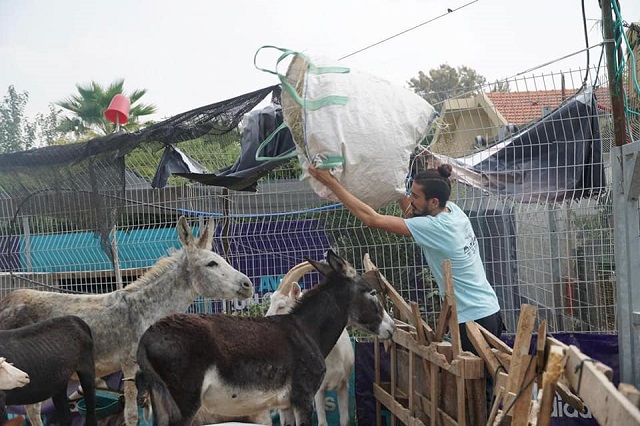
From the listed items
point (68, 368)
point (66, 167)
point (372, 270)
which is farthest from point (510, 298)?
point (66, 167)

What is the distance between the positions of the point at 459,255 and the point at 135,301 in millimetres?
3270

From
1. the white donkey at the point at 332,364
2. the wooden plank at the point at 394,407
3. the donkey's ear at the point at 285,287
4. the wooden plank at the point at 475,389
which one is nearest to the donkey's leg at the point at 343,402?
the white donkey at the point at 332,364

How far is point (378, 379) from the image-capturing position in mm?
6758

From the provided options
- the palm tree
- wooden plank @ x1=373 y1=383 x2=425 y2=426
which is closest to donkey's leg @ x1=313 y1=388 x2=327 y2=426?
wooden plank @ x1=373 y1=383 x2=425 y2=426

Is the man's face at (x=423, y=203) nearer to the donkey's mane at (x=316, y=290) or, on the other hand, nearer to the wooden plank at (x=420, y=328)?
the wooden plank at (x=420, y=328)

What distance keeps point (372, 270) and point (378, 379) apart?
1.08 m

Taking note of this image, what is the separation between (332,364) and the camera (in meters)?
6.76

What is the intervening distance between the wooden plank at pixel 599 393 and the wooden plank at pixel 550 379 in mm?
52

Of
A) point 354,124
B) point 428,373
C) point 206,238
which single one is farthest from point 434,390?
point 206,238

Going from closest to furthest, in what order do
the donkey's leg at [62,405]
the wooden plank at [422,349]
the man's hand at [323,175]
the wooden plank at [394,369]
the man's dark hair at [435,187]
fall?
the man's hand at [323,175], the wooden plank at [422,349], the man's dark hair at [435,187], the donkey's leg at [62,405], the wooden plank at [394,369]

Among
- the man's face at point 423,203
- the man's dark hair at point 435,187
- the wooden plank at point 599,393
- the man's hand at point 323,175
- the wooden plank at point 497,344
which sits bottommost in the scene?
the wooden plank at point 497,344

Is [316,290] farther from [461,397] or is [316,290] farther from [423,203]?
[461,397]

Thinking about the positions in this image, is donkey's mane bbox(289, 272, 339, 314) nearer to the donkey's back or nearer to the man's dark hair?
the donkey's back

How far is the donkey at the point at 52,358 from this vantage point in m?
5.50
